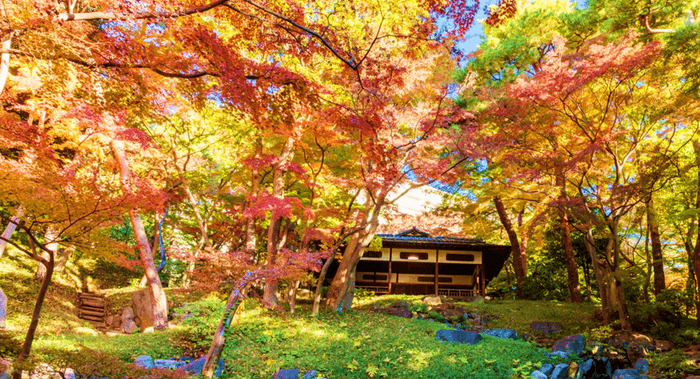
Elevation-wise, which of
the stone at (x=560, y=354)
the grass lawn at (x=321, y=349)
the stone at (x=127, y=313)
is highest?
the stone at (x=560, y=354)

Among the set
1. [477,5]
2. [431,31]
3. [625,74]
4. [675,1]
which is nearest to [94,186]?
[431,31]

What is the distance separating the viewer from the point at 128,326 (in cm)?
1178

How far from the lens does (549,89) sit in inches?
349

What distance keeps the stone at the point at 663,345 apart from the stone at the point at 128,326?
45.5 feet

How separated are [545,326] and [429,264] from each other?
26.6 ft

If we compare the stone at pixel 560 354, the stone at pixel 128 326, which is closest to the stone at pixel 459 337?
the stone at pixel 560 354

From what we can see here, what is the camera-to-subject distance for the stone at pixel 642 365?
723cm

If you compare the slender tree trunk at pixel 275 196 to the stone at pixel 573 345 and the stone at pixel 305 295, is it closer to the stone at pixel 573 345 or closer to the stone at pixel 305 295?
the stone at pixel 305 295

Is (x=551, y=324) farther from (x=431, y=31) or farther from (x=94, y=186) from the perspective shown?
(x=94, y=186)

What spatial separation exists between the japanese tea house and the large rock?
574 centimetres

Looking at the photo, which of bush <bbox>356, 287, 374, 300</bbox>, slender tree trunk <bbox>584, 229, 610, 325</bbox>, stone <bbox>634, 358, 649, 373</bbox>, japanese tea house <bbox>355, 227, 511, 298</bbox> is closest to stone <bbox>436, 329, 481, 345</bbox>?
stone <bbox>634, 358, 649, 373</bbox>

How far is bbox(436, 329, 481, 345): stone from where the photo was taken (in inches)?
342

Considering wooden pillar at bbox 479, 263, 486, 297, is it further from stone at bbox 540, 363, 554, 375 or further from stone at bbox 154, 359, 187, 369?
stone at bbox 154, 359, 187, 369

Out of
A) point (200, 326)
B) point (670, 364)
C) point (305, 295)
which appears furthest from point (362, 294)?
point (670, 364)
